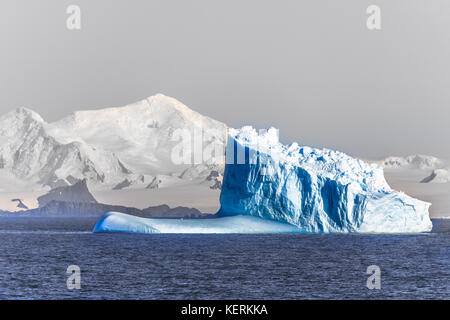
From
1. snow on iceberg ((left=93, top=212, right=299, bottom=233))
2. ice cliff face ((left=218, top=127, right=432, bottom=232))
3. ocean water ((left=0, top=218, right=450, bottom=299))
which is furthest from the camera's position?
snow on iceberg ((left=93, top=212, right=299, bottom=233))

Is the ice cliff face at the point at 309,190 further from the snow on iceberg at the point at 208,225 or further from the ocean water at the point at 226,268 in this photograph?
the ocean water at the point at 226,268

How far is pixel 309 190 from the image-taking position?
63.3 meters

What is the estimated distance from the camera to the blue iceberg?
63312 millimetres

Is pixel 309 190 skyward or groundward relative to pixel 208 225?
skyward

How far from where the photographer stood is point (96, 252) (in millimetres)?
54875

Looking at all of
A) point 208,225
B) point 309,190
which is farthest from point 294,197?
point 208,225

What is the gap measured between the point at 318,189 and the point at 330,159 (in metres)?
3.06

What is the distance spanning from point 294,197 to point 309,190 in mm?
1255

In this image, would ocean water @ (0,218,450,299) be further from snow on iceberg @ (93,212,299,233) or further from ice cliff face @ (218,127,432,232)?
ice cliff face @ (218,127,432,232)

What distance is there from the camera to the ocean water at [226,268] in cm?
3559

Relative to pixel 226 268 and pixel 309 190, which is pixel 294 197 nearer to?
pixel 309 190

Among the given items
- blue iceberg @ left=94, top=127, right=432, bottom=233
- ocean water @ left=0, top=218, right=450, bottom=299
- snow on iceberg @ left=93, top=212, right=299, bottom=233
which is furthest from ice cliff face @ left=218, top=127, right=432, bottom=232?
ocean water @ left=0, top=218, right=450, bottom=299
